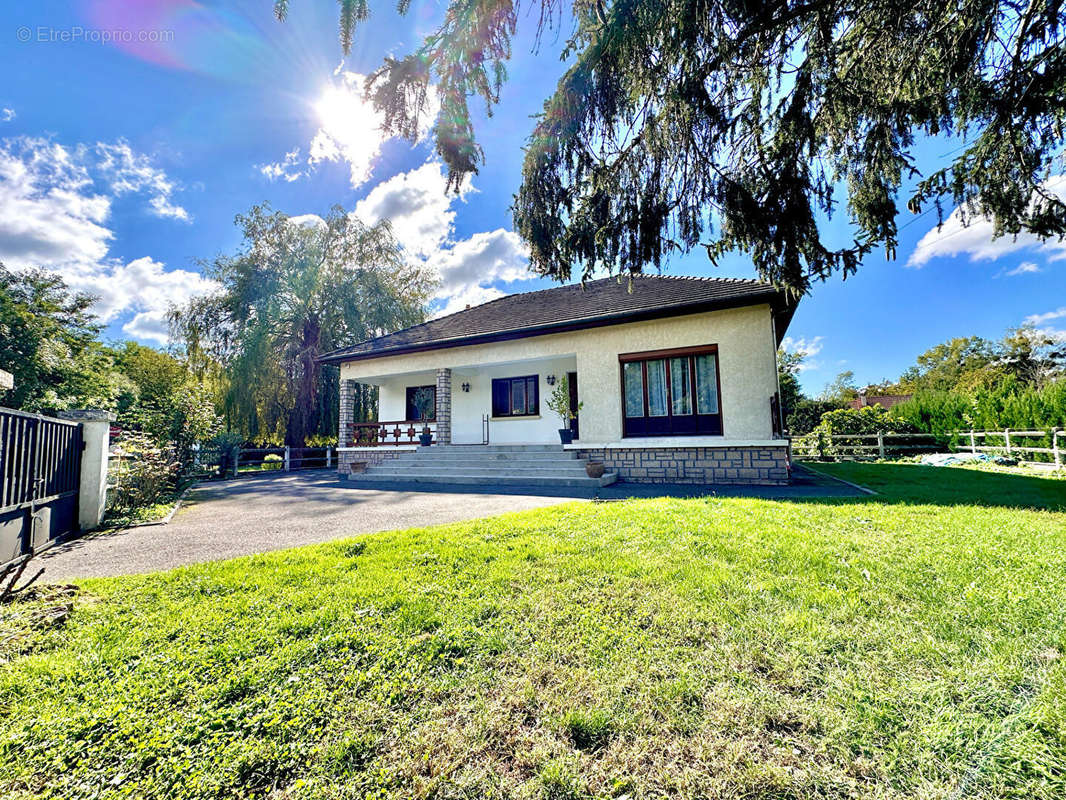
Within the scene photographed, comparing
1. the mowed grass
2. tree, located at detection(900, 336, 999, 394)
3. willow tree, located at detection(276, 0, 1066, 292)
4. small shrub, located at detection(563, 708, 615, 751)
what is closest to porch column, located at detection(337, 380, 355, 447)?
the mowed grass

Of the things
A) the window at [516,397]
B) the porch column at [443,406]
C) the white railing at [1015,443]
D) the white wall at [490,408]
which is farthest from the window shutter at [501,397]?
the white railing at [1015,443]

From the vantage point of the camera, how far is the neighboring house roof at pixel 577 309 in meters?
10.1

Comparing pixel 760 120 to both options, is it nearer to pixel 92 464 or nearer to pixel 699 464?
pixel 699 464

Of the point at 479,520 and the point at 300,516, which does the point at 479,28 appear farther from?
the point at 300,516

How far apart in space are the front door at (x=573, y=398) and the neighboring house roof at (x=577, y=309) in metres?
1.82

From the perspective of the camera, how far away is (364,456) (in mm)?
14602

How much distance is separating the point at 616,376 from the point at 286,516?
26.3 feet

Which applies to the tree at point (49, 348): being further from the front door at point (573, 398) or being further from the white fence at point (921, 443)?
the white fence at point (921, 443)

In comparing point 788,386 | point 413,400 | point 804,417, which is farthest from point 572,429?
point 804,417

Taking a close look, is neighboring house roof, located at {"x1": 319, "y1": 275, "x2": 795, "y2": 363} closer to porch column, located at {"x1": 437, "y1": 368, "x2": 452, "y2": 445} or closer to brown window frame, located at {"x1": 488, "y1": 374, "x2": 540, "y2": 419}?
porch column, located at {"x1": 437, "y1": 368, "x2": 452, "y2": 445}

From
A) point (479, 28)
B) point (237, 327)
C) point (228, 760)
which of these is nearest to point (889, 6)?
point (479, 28)

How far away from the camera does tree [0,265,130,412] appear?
13992mm

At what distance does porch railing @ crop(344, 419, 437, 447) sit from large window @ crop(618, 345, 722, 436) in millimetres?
6733

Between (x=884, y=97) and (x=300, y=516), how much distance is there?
9.40 meters
